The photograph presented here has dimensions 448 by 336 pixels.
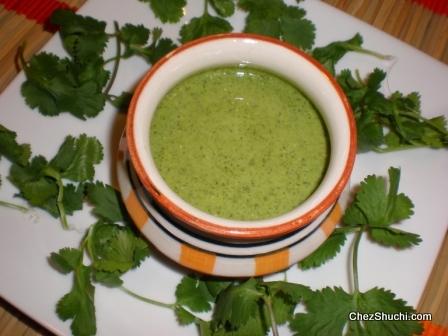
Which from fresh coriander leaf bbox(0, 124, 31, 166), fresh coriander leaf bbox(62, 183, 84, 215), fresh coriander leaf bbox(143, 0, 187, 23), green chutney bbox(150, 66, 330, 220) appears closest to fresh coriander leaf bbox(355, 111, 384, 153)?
green chutney bbox(150, 66, 330, 220)

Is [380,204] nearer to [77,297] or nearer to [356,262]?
[356,262]

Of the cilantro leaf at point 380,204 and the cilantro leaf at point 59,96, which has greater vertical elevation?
the cilantro leaf at point 380,204

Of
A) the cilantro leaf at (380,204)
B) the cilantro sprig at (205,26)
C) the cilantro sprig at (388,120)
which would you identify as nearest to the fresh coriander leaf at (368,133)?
the cilantro sprig at (388,120)

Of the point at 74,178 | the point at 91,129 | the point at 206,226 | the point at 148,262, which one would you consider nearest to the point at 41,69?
the point at 91,129

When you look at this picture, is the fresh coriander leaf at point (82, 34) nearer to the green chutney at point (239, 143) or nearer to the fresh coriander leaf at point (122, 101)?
the fresh coriander leaf at point (122, 101)

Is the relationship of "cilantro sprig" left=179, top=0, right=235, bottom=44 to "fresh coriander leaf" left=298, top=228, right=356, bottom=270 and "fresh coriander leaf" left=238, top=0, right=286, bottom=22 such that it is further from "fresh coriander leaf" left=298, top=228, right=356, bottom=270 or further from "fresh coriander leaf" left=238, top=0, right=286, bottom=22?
"fresh coriander leaf" left=298, top=228, right=356, bottom=270

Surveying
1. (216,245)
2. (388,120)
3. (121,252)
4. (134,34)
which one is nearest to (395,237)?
(388,120)
